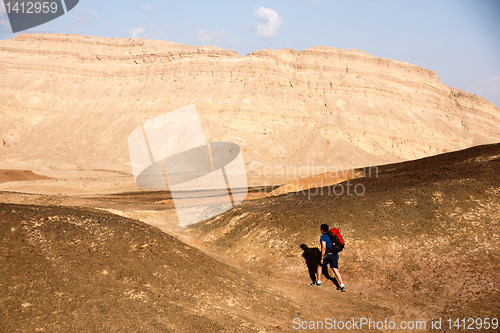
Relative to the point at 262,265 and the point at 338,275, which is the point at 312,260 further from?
the point at 338,275

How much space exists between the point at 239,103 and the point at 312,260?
178 feet

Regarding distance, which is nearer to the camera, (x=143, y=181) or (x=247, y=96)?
(x=143, y=181)

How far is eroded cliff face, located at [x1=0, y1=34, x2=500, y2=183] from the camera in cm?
6081

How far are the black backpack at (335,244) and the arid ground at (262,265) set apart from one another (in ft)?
3.83

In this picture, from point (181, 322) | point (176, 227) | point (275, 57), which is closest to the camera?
point (181, 322)

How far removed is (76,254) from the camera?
903 centimetres

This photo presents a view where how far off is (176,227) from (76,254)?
9739mm

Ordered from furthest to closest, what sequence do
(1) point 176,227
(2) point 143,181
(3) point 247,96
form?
(3) point 247,96 → (2) point 143,181 → (1) point 176,227

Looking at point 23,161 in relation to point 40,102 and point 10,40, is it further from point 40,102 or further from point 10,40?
point 10,40

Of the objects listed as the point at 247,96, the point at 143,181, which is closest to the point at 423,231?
the point at 143,181

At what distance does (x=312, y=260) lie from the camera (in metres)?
12.4

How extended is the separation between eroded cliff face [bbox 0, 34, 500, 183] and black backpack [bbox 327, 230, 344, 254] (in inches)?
1746

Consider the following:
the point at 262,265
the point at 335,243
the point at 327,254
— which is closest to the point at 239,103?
the point at 262,265

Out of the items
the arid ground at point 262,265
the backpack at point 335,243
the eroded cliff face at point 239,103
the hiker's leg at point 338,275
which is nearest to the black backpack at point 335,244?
the backpack at point 335,243
